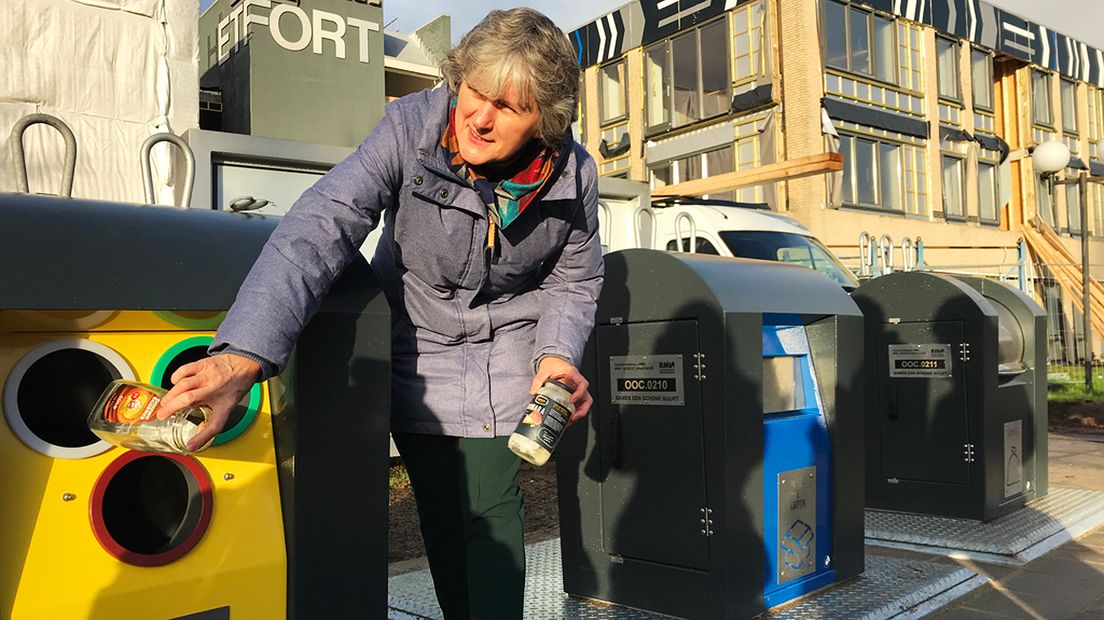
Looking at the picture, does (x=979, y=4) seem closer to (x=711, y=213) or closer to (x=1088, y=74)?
(x=1088, y=74)

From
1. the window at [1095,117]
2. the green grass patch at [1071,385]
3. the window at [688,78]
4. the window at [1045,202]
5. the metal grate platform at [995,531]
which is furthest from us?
the window at [1095,117]

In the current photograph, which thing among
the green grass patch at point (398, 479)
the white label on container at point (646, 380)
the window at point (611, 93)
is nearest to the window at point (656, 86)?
the window at point (611, 93)

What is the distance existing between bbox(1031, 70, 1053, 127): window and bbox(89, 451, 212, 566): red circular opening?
985 inches

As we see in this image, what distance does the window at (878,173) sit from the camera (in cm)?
1777

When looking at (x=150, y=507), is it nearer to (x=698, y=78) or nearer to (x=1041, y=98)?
(x=698, y=78)

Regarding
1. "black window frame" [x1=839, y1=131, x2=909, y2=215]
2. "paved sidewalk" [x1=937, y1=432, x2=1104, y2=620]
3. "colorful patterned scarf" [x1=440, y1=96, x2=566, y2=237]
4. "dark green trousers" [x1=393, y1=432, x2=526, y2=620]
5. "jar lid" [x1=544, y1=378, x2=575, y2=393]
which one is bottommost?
"paved sidewalk" [x1=937, y1=432, x2=1104, y2=620]

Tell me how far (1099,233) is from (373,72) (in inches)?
885

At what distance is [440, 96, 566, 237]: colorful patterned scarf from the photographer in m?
1.93

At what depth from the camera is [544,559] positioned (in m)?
4.50

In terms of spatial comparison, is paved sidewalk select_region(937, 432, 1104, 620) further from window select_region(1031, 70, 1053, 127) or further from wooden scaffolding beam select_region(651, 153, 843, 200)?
window select_region(1031, 70, 1053, 127)

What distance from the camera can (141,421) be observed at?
5.01 ft

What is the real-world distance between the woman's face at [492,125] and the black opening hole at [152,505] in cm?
87

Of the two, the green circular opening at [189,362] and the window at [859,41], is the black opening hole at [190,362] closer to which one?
the green circular opening at [189,362]

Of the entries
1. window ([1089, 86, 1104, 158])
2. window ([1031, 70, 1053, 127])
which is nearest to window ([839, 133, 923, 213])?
window ([1031, 70, 1053, 127])
